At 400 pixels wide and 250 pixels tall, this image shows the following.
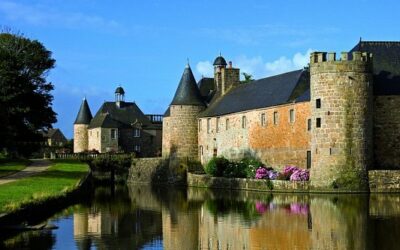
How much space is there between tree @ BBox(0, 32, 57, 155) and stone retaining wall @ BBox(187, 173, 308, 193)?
38.6ft

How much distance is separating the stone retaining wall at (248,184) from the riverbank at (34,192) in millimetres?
8715

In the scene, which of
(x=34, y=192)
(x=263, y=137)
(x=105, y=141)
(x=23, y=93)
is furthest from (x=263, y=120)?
(x=105, y=141)

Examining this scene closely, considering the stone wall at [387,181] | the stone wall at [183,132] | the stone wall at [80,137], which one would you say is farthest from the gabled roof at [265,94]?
the stone wall at [80,137]

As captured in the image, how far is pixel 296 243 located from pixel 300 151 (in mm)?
21008

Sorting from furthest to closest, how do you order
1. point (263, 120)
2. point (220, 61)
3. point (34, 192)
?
1. point (220, 61)
2. point (263, 120)
3. point (34, 192)

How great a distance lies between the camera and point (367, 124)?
3325 cm

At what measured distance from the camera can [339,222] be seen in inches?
816

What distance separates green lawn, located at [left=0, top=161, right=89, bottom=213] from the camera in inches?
770

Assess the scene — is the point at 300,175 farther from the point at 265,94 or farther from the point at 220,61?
the point at 220,61

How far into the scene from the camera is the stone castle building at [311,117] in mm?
32812

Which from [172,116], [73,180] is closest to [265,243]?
[73,180]

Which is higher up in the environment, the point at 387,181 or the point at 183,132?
the point at 183,132

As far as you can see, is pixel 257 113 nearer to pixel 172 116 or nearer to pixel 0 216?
pixel 172 116

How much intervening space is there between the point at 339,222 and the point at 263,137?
2074 centimetres
